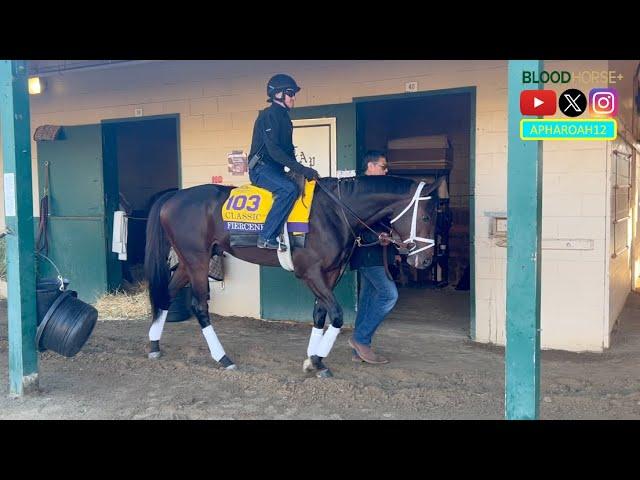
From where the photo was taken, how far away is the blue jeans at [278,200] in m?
5.15

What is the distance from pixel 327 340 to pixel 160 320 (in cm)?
181

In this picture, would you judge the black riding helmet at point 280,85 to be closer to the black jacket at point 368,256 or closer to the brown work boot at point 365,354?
the black jacket at point 368,256

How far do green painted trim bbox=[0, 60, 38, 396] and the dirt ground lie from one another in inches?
11.5

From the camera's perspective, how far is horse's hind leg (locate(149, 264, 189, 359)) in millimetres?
5957

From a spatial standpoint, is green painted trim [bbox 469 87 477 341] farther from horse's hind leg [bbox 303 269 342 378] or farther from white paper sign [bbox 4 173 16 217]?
white paper sign [bbox 4 173 16 217]

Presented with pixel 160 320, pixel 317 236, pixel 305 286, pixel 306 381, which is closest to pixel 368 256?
pixel 317 236

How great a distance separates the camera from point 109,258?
28.5 ft

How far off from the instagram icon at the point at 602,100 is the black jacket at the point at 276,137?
275cm

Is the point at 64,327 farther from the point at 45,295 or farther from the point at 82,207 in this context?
the point at 82,207

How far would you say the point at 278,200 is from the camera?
5.16 m

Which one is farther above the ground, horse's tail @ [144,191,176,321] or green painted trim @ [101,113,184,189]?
green painted trim @ [101,113,184,189]

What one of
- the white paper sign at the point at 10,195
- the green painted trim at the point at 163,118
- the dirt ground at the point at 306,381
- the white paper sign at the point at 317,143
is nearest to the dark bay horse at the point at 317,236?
the dirt ground at the point at 306,381

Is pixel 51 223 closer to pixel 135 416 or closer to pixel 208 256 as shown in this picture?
pixel 208 256

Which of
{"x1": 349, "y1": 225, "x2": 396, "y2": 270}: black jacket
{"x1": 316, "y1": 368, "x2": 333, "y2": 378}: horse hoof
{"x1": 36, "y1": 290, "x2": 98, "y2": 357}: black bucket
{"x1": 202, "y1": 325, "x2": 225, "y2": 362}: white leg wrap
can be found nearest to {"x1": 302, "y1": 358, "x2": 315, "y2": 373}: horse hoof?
{"x1": 316, "y1": 368, "x2": 333, "y2": 378}: horse hoof
